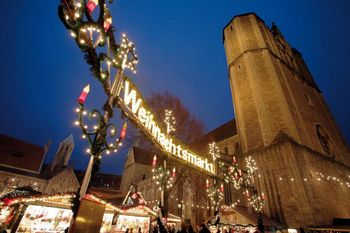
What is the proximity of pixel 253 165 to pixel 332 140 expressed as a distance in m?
11.5

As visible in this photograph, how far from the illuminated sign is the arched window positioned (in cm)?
1701

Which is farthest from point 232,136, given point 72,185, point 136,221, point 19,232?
point 72,185

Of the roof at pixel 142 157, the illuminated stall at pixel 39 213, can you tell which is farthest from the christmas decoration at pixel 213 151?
the roof at pixel 142 157

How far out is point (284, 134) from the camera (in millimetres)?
14984

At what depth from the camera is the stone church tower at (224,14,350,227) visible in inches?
504

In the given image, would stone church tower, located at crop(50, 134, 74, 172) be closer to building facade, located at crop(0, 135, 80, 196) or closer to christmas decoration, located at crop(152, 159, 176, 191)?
building facade, located at crop(0, 135, 80, 196)

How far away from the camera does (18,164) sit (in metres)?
27.9

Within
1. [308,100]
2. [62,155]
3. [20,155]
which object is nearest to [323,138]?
[308,100]

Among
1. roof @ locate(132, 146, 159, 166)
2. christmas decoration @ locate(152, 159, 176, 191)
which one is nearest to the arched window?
christmas decoration @ locate(152, 159, 176, 191)

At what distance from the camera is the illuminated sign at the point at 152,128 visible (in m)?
4.67

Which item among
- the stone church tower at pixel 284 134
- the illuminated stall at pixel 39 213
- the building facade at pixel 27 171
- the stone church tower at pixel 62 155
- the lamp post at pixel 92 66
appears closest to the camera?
the lamp post at pixel 92 66

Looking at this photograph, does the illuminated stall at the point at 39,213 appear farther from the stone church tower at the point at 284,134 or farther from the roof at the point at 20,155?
the roof at the point at 20,155

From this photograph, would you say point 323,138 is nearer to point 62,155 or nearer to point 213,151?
point 213,151

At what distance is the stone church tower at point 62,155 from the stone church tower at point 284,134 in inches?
1473
